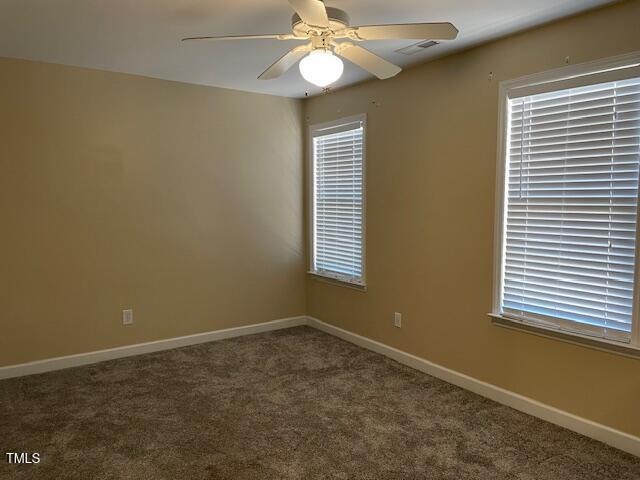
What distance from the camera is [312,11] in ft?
6.31

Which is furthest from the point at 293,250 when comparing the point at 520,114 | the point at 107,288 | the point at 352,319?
the point at 520,114

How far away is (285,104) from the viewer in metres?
5.02

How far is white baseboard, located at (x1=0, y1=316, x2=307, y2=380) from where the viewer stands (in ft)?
12.5

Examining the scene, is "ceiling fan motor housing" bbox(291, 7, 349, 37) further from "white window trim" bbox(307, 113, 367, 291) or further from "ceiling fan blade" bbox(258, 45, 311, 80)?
"white window trim" bbox(307, 113, 367, 291)

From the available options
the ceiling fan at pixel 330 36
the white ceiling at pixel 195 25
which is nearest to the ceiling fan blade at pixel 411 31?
the ceiling fan at pixel 330 36

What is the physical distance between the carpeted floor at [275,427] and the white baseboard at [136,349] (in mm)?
107

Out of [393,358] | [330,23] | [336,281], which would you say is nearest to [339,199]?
[336,281]

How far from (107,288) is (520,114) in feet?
11.5

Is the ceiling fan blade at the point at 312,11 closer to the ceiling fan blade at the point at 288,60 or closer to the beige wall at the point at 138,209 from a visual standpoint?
the ceiling fan blade at the point at 288,60

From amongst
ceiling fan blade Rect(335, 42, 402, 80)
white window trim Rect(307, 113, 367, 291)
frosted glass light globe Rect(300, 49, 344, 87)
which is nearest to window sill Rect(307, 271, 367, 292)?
white window trim Rect(307, 113, 367, 291)

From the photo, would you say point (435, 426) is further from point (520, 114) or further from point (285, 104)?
point (285, 104)

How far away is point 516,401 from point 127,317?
322 centimetres

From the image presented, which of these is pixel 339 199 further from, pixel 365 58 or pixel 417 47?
pixel 365 58

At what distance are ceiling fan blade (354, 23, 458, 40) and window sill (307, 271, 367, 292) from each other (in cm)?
260
